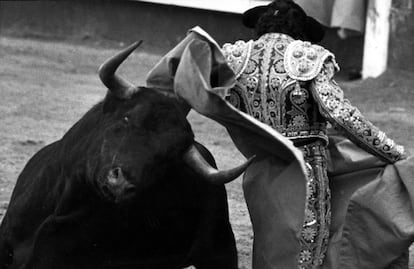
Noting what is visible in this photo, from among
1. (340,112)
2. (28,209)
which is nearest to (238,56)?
(340,112)

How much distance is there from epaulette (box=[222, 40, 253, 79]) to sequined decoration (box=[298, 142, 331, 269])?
1.16 feet

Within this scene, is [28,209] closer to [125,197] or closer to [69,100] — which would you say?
[125,197]

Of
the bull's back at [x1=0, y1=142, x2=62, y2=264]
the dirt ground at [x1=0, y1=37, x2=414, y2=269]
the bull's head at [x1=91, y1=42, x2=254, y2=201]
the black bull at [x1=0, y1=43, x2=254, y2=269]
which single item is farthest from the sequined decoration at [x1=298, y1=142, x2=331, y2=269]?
the dirt ground at [x1=0, y1=37, x2=414, y2=269]

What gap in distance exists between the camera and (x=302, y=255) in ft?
13.6

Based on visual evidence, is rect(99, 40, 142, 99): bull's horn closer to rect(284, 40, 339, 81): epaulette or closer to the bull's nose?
the bull's nose

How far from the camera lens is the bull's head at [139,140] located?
12.2ft

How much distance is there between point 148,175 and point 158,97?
0.99ft

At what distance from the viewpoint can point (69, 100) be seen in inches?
325

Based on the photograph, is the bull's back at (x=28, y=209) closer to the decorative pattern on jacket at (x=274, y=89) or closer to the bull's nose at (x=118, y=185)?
the bull's nose at (x=118, y=185)

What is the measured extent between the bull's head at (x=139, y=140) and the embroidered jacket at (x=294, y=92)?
246mm

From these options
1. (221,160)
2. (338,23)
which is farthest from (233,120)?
(338,23)

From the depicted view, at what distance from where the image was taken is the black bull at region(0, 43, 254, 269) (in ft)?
12.4

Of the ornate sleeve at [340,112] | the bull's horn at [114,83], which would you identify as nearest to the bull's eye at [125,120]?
the bull's horn at [114,83]

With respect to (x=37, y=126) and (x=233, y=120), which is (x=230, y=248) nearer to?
(x=233, y=120)
